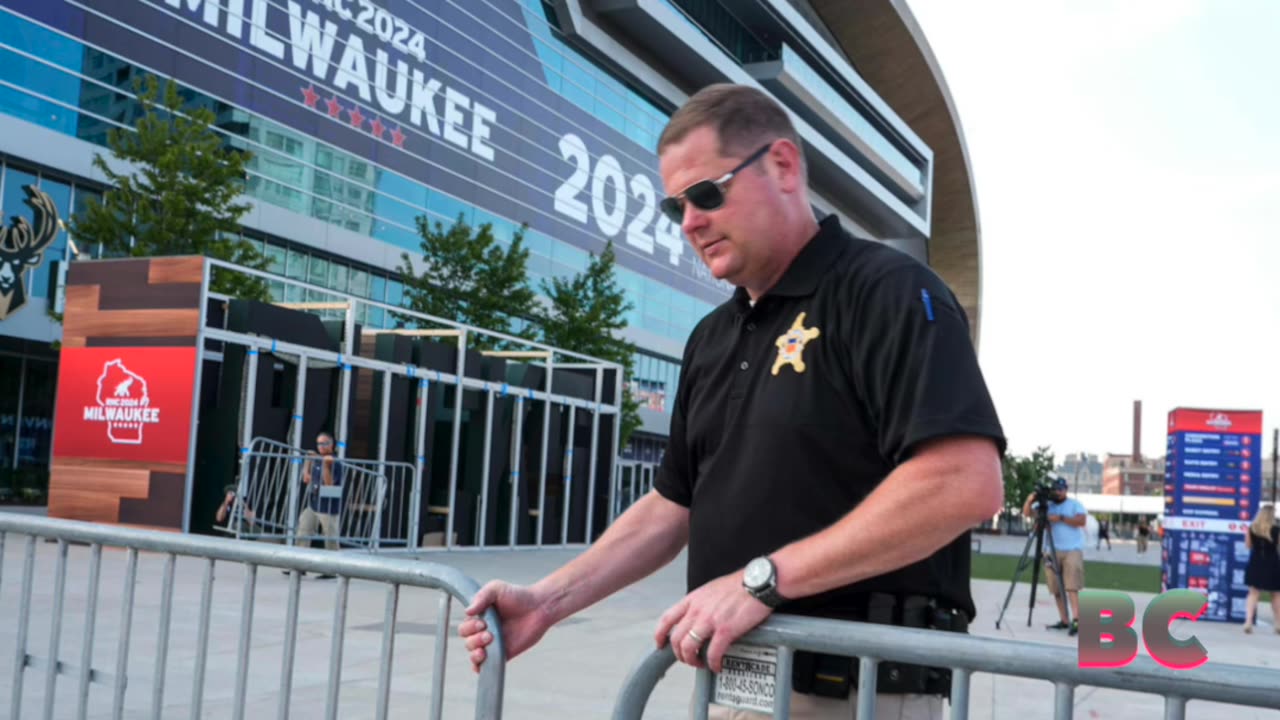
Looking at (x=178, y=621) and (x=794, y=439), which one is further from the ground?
(x=794, y=439)

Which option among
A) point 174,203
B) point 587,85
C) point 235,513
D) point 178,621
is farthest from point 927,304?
point 587,85

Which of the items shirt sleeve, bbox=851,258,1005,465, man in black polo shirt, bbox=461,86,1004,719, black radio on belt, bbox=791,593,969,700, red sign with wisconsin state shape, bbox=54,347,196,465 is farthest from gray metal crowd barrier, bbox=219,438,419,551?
shirt sleeve, bbox=851,258,1005,465

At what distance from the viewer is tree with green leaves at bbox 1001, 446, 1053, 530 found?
7094cm

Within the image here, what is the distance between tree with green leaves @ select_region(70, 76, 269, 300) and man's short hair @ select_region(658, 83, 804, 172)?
1853 centimetres

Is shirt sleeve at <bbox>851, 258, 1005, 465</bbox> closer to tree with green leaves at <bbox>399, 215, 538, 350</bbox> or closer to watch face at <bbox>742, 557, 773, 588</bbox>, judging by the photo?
watch face at <bbox>742, 557, 773, 588</bbox>

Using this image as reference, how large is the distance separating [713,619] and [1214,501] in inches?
604

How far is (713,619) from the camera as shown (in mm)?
1771

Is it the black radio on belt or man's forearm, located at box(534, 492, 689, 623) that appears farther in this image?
man's forearm, located at box(534, 492, 689, 623)

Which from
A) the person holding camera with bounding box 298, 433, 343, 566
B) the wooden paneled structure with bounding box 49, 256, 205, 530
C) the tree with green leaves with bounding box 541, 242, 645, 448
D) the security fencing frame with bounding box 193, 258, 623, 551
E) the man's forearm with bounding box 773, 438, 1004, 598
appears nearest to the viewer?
the man's forearm with bounding box 773, 438, 1004, 598

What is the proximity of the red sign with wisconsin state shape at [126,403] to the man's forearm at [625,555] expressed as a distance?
11.8 meters

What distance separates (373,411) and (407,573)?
1419 cm

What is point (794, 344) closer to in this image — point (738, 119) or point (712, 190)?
point (712, 190)

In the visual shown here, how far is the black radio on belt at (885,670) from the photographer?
5.90 ft

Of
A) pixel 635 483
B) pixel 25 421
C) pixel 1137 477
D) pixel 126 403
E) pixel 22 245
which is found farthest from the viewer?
pixel 1137 477
